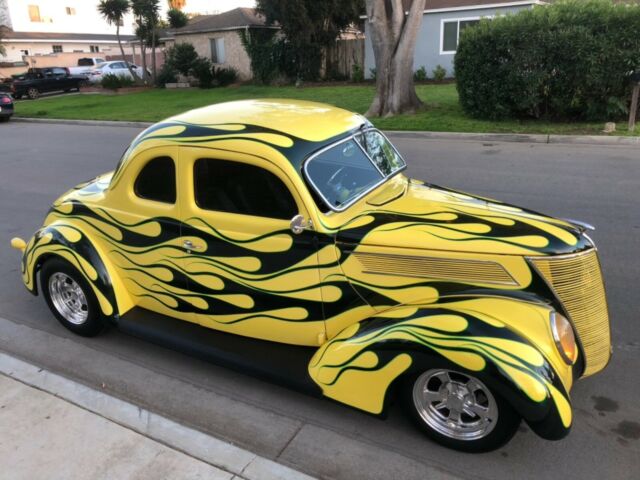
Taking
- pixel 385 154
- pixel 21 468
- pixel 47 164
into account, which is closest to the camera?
pixel 21 468

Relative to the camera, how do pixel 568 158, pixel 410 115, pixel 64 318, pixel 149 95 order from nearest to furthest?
pixel 64 318, pixel 568 158, pixel 410 115, pixel 149 95

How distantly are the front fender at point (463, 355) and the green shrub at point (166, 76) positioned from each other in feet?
94.4

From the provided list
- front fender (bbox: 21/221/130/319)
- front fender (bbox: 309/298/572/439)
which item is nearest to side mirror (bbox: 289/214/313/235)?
front fender (bbox: 309/298/572/439)

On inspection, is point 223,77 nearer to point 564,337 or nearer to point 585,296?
point 585,296

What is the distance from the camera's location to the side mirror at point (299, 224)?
10.5ft

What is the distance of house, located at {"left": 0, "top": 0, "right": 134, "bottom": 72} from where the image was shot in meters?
49.1

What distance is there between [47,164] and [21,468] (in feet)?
32.5

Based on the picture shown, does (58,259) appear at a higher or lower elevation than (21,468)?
higher

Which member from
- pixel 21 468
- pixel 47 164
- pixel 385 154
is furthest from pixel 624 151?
pixel 47 164

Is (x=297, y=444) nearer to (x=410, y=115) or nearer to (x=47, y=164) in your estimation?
(x=47, y=164)

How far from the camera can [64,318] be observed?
4.54 m

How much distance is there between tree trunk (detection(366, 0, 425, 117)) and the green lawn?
1.91 feet

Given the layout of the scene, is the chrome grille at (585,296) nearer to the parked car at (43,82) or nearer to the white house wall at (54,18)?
the parked car at (43,82)

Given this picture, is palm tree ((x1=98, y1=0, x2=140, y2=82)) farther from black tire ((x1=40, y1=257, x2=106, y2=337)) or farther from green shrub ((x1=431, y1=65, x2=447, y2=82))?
black tire ((x1=40, y1=257, x2=106, y2=337))
